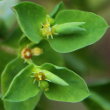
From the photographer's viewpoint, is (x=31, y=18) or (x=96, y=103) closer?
(x=31, y=18)

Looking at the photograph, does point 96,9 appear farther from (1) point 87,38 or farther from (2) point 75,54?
(1) point 87,38

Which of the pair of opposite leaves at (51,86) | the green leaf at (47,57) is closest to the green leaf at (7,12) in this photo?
the green leaf at (47,57)

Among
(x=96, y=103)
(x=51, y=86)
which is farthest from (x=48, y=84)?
(x=96, y=103)

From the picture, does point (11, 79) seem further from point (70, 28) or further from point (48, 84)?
point (70, 28)

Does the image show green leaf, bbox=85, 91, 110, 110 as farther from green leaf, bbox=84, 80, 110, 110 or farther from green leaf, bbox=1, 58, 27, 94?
green leaf, bbox=1, 58, 27, 94

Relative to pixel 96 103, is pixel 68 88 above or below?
above

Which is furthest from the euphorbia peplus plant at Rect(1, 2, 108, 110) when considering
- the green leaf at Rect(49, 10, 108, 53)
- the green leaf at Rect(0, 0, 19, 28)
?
the green leaf at Rect(0, 0, 19, 28)
